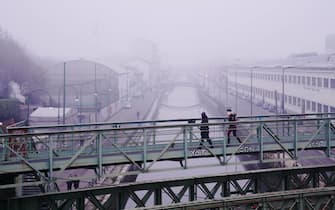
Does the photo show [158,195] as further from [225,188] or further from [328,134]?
[328,134]

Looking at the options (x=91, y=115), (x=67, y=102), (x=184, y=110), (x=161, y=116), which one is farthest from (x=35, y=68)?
(x=184, y=110)

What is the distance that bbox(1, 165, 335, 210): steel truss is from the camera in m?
3.27

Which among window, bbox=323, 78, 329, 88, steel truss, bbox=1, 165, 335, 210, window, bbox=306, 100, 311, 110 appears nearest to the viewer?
steel truss, bbox=1, 165, 335, 210

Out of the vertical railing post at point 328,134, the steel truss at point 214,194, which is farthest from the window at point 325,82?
the steel truss at point 214,194

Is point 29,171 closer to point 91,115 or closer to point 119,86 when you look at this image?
point 91,115

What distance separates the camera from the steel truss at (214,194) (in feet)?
10.7

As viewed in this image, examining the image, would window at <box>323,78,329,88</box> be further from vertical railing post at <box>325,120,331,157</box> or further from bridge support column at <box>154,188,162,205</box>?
bridge support column at <box>154,188,162,205</box>

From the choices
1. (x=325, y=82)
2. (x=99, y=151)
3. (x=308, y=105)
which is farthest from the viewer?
(x=308, y=105)

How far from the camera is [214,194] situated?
416cm

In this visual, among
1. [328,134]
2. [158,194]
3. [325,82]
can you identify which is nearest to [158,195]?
[158,194]

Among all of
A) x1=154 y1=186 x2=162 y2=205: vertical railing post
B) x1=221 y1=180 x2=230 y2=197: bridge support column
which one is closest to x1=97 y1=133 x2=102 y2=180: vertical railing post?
x1=154 y1=186 x2=162 y2=205: vertical railing post

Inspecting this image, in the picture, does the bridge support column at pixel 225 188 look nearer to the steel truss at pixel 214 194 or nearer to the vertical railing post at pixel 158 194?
the steel truss at pixel 214 194

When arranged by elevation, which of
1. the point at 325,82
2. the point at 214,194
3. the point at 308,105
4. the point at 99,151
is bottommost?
the point at 214,194

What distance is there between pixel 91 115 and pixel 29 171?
1370cm
